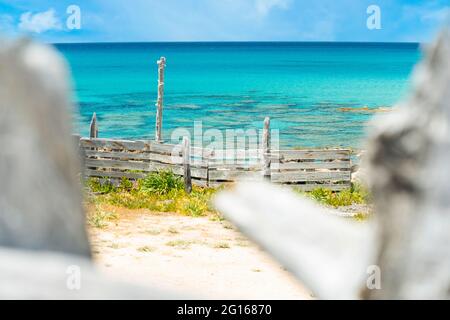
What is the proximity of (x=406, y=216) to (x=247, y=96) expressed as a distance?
5958 cm

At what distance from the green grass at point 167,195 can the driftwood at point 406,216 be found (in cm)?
1205

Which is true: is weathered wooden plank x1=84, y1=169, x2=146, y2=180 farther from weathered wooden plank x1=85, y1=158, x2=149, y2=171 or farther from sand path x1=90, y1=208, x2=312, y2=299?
sand path x1=90, y1=208, x2=312, y2=299

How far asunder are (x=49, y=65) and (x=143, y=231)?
10.8 m

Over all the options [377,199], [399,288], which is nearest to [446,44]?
[377,199]

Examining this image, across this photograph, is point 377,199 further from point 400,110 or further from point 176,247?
point 176,247

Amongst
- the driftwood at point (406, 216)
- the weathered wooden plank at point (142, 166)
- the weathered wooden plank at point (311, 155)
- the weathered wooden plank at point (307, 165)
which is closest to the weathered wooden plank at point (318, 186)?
the weathered wooden plank at point (307, 165)

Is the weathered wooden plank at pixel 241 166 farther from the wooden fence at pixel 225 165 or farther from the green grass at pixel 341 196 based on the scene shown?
the green grass at pixel 341 196

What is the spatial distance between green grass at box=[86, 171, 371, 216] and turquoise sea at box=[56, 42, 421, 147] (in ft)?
28.6

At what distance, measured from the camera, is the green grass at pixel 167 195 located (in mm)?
14094

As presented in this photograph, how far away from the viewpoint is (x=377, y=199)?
127 cm

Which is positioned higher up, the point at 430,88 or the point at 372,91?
the point at 372,91

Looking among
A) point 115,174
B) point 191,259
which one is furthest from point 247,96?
point 191,259

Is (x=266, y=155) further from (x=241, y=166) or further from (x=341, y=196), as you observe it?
(x=341, y=196)

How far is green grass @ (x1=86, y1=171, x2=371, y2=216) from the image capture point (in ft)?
46.2
